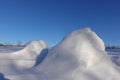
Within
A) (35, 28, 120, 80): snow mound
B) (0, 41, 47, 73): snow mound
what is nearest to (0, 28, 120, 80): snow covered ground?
(35, 28, 120, 80): snow mound

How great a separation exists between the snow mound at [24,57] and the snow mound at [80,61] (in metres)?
1.27

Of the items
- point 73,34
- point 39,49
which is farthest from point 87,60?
point 39,49

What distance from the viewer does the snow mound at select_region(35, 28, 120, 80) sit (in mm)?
5164

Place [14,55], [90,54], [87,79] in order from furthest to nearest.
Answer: [14,55] → [90,54] → [87,79]

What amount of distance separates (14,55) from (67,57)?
10.8ft

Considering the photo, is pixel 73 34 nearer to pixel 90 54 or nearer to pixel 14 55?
pixel 90 54

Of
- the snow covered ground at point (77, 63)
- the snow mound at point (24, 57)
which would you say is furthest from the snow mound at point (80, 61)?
the snow mound at point (24, 57)

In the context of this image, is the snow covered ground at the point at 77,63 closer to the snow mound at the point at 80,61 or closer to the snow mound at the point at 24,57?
the snow mound at the point at 80,61

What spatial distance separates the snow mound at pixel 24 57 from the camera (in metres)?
6.88

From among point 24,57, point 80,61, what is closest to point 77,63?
point 80,61

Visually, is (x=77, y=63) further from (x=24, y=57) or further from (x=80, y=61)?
(x=24, y=57)

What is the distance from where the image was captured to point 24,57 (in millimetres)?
8164

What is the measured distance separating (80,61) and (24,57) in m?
3.32

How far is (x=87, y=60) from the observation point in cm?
530
